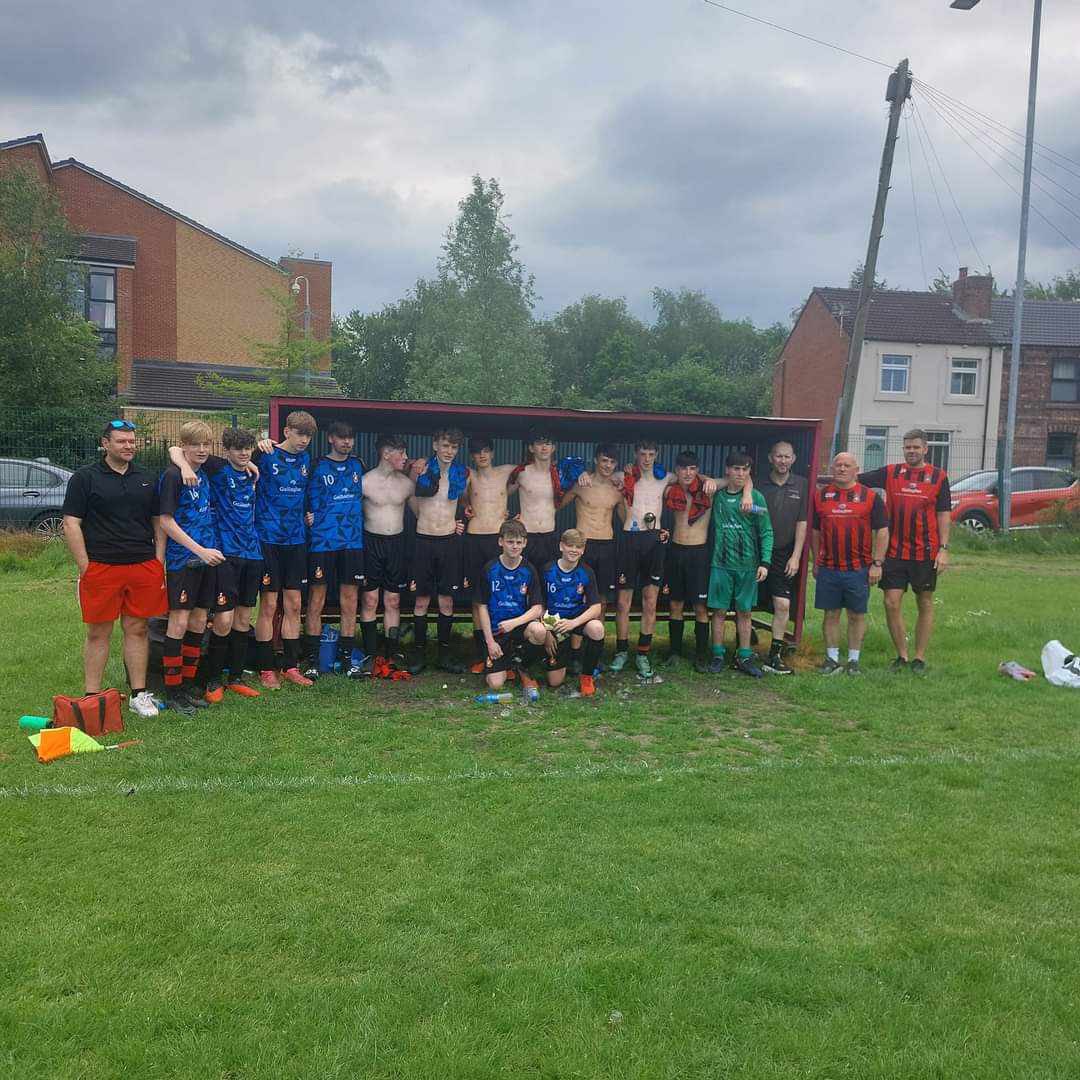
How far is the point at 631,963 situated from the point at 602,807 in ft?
4.81

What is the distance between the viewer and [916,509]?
311 inches

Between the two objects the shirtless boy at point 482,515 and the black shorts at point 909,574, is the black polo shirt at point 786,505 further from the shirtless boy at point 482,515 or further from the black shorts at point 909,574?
the shirtless boy at point 482,515

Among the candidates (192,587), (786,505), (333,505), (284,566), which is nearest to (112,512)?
(192,587)

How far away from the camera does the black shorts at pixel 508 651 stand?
716cm

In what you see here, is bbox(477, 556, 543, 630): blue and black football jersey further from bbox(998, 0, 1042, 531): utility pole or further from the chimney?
the chimney

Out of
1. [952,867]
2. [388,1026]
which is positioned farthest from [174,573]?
[952,867]

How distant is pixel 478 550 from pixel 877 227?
37.9 feet

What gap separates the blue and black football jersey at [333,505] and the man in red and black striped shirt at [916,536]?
4523 mm

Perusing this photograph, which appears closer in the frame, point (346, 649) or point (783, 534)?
point (346, 649)

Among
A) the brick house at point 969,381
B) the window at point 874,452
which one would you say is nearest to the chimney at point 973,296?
the brick house at point 969,381

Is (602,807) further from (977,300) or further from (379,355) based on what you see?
(379,355)

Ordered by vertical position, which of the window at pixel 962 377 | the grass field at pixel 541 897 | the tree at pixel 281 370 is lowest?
the grass field at pixel 541 897

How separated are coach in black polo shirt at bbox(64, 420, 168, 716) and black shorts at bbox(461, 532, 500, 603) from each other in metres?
2.44

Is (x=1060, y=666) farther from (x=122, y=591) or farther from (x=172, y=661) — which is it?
(x=122, y=591)
